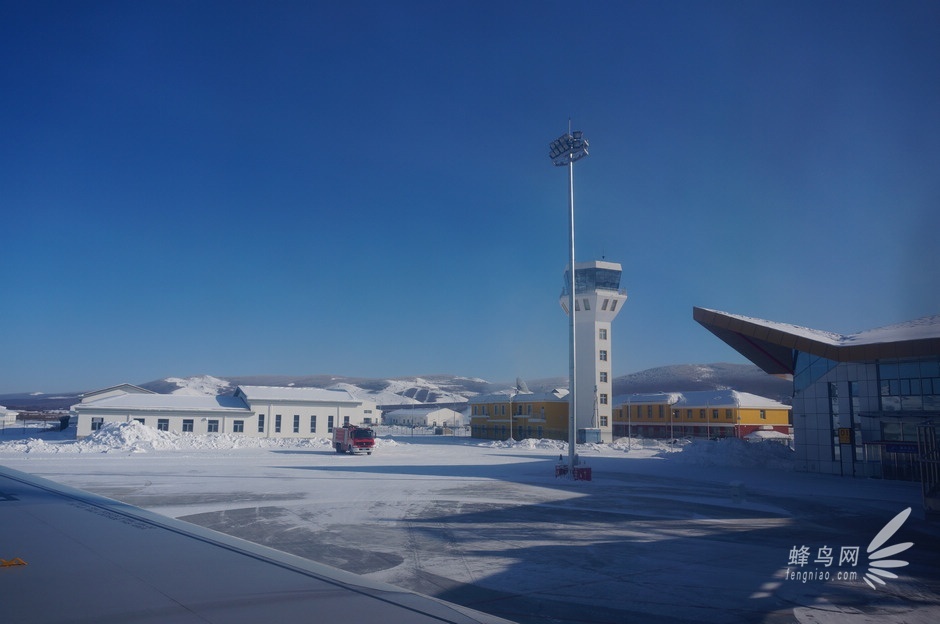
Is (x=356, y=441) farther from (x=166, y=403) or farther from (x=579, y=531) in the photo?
(x=579, y=531)

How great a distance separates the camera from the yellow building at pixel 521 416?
76.8 meters

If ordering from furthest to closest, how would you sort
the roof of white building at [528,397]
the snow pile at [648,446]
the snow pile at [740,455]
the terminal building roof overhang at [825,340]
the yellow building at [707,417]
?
the yellow building at [707,417] → the roof of white building at [528,397] → the snow pile at [648,446] → the snow pile at [740,455] → the terminal building roof overhang at [825,340]

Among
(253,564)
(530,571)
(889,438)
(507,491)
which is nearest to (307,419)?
(507,491)

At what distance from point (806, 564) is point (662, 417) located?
79.9 metres

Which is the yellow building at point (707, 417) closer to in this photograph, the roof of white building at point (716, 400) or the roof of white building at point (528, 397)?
the roof of white building at point (716, 400)

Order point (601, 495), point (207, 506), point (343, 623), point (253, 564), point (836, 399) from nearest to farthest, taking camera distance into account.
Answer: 1. point (343, 623)
2. point (253, 564)
3. point (207, 506)
4. point (601, 495)
5. point (836, 399)

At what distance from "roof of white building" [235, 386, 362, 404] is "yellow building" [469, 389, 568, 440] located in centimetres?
2133

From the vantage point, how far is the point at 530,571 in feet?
37.7

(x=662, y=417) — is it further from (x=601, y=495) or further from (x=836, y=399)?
(x=601, y=495)
